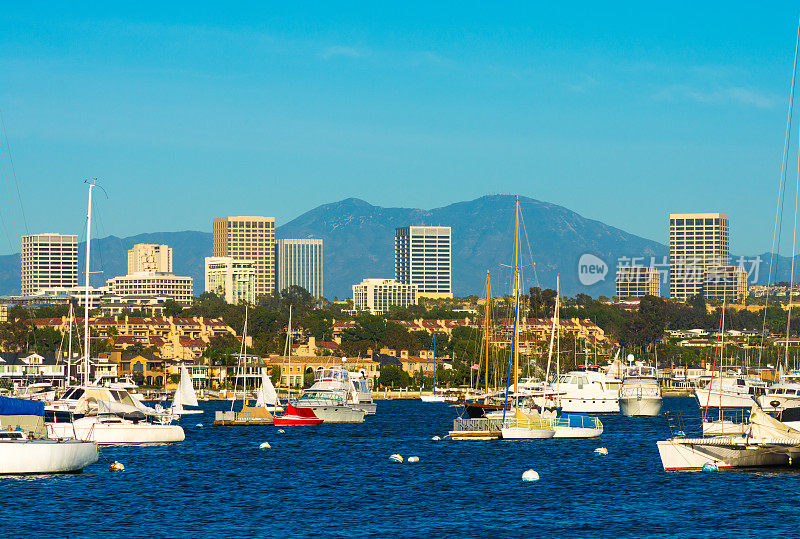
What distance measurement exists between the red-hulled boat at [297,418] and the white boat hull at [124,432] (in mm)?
26028

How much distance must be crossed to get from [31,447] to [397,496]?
16.4 metres

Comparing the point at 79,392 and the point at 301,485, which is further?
the point at 79,392

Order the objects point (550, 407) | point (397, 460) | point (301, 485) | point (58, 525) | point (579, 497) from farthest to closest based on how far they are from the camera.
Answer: point (550, 407) → point (397, 460) → point (301, 485) → point (579, 497) → point (58, 525)

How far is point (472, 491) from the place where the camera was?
192 ft

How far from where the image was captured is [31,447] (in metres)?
55.9

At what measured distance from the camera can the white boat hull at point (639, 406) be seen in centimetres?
12212

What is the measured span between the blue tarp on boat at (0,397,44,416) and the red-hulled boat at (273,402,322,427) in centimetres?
4751

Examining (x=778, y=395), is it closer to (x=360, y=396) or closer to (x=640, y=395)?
(x=640, y=395)

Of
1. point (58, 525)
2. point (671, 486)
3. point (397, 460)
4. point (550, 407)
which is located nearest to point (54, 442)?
point (58, 525)

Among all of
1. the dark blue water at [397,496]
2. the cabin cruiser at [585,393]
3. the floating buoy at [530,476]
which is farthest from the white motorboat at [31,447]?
the cabin cruiser at [585,393]

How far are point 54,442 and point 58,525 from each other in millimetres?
10833

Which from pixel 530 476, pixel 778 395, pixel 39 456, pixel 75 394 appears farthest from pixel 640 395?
pixel 39 456

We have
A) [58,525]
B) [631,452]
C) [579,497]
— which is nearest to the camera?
[58,525]

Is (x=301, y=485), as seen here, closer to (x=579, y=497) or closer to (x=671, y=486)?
(x=579, y=497)
